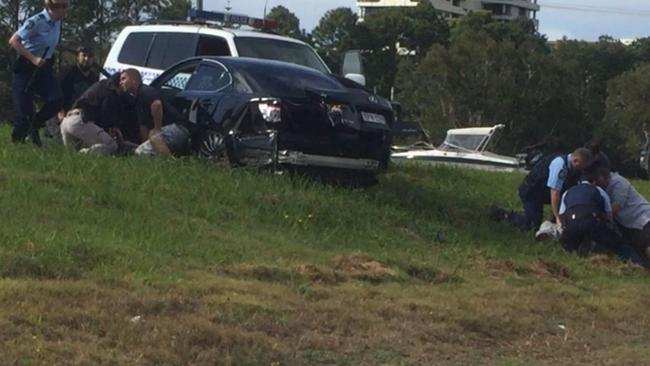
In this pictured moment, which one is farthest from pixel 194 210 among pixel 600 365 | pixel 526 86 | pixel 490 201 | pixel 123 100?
pixel 526 86

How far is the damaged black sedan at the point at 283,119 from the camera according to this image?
12.1m

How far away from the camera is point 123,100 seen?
42.9 feet

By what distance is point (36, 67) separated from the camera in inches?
502

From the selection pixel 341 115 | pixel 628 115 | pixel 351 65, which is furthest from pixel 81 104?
pixel 628 115

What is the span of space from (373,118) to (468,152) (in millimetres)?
17914

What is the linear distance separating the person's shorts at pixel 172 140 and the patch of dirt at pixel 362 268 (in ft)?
12.6

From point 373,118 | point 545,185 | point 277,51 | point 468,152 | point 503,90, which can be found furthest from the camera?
point 503,90

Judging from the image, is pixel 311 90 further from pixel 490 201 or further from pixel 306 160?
pixel 490 201

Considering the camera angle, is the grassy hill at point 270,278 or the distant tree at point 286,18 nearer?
the grassy hill at point 270,278

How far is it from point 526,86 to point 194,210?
149ft

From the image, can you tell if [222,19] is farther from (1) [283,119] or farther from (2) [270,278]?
(2) [270,278]

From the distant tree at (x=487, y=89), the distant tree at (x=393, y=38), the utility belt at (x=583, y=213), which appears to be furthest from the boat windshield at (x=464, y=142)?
the distant tree at (x=393, y=38)

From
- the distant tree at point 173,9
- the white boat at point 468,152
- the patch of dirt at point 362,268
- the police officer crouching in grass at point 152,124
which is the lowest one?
the white boat at point 468,152

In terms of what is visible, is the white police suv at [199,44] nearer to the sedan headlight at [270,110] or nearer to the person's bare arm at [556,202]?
the sedan headlight at [270,110]
